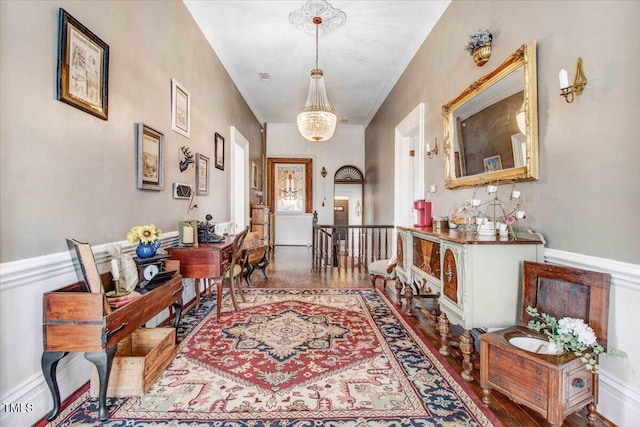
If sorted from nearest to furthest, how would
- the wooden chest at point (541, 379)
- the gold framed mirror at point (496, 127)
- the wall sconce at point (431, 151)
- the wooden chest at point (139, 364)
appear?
the wooden chest at point (541, 379) < the wooden chest at point (139, 364) < the gold framed mirror at point (496, 127) < the wall sconce at point (431, 151)

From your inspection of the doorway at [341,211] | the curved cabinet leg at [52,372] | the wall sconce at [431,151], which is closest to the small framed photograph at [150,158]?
the curved cabinet leg at [52,372]

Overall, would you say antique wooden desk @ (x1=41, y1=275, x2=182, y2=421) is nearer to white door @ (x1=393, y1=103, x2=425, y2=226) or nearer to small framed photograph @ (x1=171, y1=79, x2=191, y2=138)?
small framed photograph @ (x1=171, y1=79, x2=191, y2=138)

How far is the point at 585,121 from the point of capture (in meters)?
1.71

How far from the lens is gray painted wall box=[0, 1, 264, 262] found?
4.91 feet

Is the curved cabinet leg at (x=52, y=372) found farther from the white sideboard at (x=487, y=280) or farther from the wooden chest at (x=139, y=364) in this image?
the white sideboard at (x=487, y=280)

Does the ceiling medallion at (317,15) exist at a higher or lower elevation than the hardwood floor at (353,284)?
higher

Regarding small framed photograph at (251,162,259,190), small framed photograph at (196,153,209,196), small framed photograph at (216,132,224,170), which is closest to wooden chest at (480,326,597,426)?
small framed photograph at (196,153,209,196)

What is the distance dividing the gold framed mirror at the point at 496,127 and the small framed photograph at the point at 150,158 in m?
2.84

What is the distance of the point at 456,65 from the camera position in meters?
3.14

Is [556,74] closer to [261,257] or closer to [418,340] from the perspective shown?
[418,340]

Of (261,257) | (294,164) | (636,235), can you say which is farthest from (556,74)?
(294,164)

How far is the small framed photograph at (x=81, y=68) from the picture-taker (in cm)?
175

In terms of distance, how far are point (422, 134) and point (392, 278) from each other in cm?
193

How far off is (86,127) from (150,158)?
733mm
